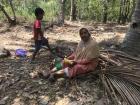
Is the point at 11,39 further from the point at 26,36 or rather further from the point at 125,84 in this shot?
the point at 125,84

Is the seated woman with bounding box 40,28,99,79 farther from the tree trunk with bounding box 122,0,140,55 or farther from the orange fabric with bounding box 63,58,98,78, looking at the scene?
the tree trunk with bounding box 122,0,140,55

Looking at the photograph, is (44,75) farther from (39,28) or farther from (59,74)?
(39,28)

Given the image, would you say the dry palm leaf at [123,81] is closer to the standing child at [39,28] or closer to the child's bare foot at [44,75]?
the child's bare foot at [44,75]

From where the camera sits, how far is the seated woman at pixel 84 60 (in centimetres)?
549

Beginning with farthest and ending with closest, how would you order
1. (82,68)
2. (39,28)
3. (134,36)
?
(39,28) → (134,36) → (82,68)

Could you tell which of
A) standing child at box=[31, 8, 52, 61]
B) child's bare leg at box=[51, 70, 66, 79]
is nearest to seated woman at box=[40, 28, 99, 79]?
child's bare leg at box=[51, 70, 66, 79]

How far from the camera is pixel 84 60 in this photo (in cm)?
552

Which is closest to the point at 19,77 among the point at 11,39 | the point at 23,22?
the point at 11,39

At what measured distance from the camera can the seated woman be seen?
216 inches

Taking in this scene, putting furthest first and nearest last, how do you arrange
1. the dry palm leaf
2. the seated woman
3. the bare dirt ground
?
the seated woman
the bare dirt ground
the dry palm leaf

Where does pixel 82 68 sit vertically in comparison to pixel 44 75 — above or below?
above

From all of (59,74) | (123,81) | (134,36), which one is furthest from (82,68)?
(134,36)

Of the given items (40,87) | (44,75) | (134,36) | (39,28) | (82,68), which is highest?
(39,28)

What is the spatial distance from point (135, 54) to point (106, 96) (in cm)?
155
